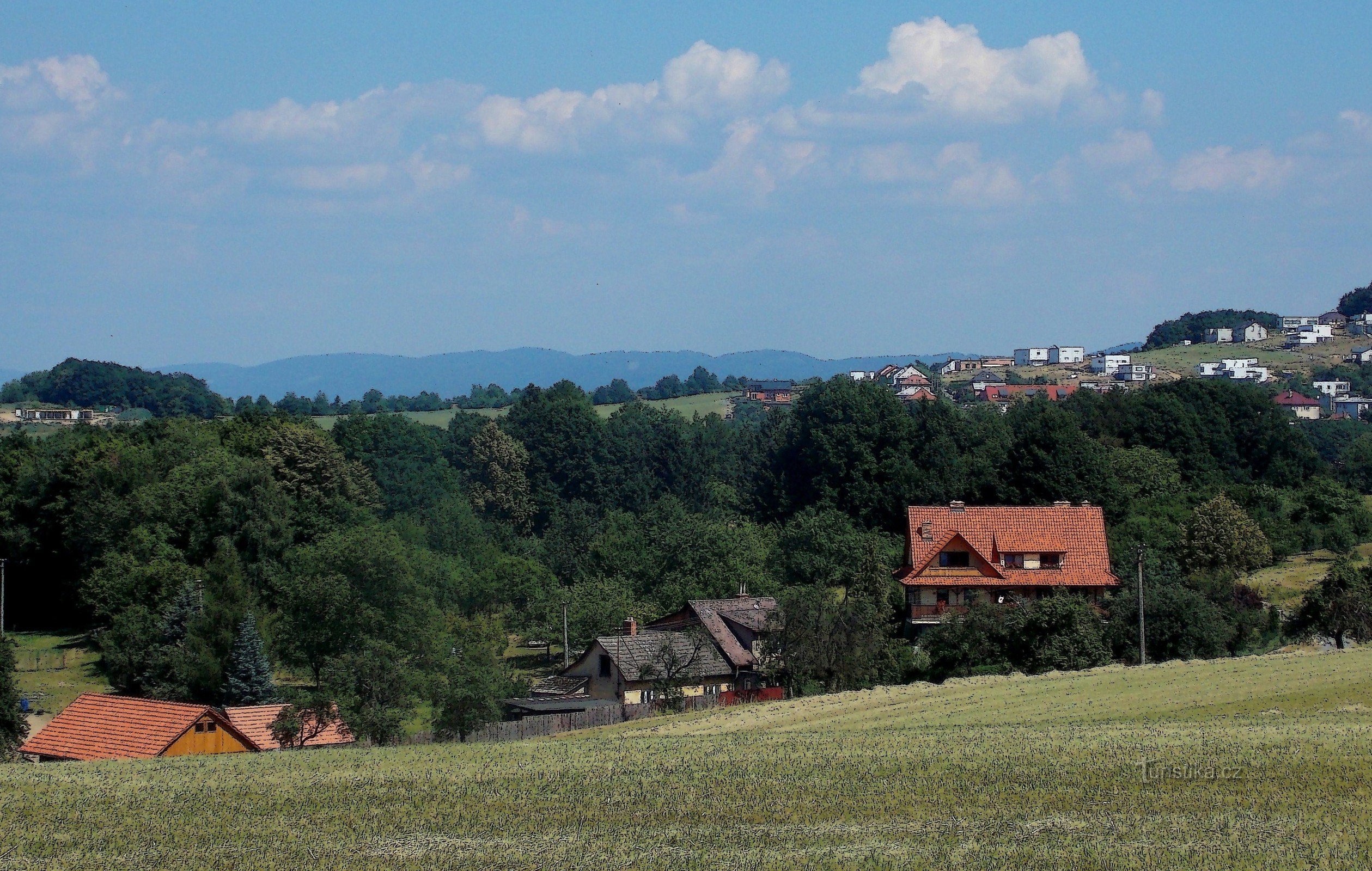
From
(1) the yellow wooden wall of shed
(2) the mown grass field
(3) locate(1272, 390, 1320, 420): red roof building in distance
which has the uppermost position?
(3) locate(1272, 390, 1320, 420): red roof building in distance

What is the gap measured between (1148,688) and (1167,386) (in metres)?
69.4

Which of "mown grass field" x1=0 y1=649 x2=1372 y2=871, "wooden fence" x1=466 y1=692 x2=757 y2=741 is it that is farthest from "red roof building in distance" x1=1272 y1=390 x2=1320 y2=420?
"mown grass field" x1=0 y1=649 x2=1372 y2=871

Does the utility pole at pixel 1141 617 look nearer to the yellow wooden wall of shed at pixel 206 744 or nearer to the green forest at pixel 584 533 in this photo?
the green forest at pixel 584 533

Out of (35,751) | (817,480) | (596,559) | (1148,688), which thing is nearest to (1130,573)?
(1148,688)

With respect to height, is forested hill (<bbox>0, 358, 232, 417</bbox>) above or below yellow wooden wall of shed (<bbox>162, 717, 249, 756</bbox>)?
above

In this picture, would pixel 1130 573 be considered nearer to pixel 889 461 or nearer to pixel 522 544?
pixel 889 461

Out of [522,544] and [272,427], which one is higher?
[272,427]

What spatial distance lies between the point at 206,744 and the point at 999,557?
37.4 m

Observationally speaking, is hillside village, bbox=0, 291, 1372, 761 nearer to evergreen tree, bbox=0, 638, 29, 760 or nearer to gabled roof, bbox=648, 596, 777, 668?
gabled roof, bbox=648, 596, 777, 668

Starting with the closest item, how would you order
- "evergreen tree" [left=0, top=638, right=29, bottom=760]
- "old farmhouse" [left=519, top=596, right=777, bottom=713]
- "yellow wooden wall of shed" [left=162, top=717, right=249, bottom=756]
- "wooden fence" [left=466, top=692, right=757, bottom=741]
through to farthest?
1. "yellow wooden wall of shed" [left=162, top=717, right=249, bottom=756]
2. "evergreen tree" [left=0, top=638, right=29, bottom=760]
3. "wooden fence" [left=466, top=692, right=757, bottom=741]
4. "old farmhouse" [left=519, top=596, right=777, bottom=713]

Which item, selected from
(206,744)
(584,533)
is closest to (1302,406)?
(584,533)

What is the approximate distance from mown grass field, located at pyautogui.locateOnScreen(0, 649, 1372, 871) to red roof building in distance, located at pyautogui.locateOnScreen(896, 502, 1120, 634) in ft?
90.6

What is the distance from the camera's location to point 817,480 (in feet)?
292

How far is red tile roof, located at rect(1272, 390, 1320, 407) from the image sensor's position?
183 meters
